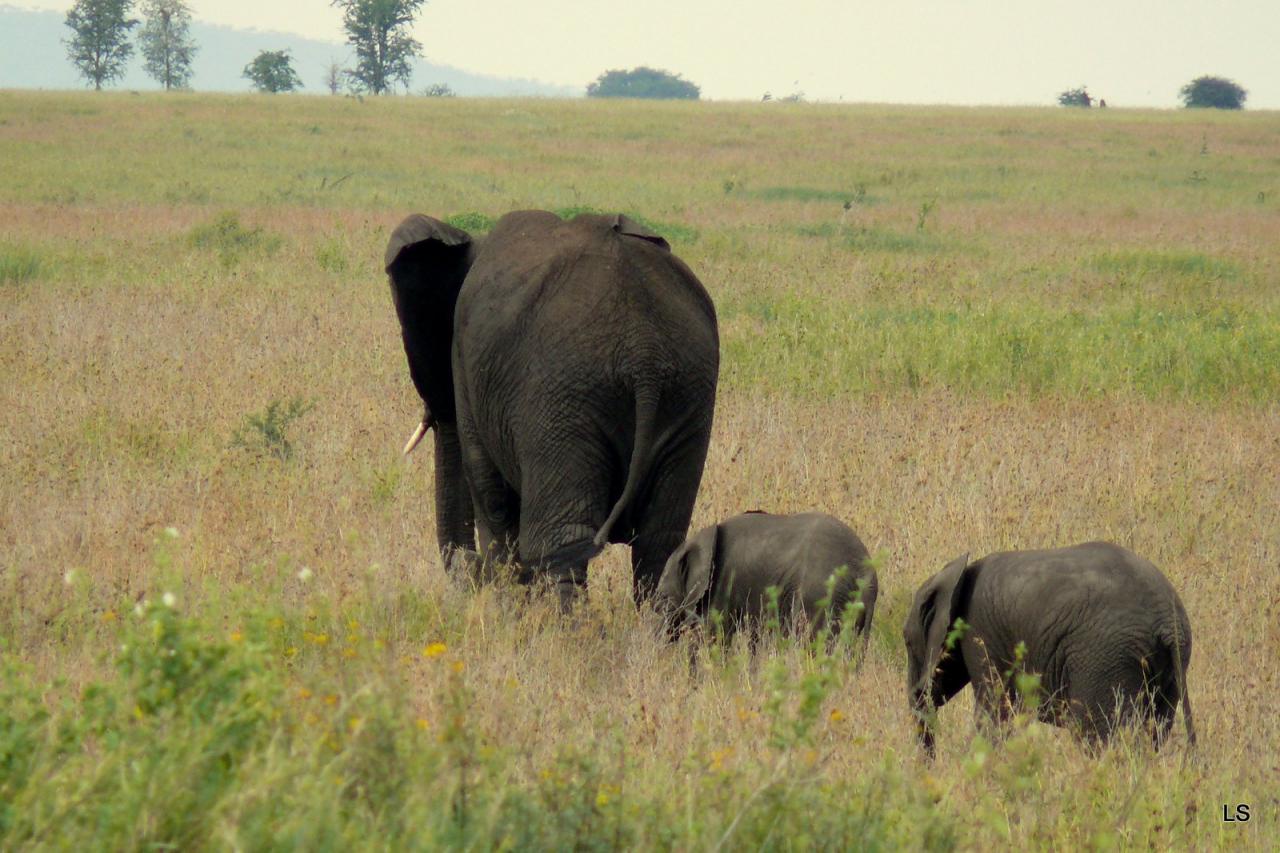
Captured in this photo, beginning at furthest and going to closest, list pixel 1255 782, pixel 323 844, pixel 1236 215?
1. pixel 1236 215
2. pixel 1255 782
3. pixel 323 844

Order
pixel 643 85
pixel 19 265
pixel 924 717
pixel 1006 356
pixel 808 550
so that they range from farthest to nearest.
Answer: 1. pixel 643 85
2. pixel 19 265
3. pixel 1006 356
4. pixel 808 550
5. pixel 924 717

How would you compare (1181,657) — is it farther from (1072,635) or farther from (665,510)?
(665,510)

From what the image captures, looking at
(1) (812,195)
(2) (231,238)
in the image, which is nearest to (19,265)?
(2) (231,238)

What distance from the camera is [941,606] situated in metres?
5.43

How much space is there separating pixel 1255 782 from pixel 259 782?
322cm

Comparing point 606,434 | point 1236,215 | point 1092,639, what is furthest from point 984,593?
point 1236,215

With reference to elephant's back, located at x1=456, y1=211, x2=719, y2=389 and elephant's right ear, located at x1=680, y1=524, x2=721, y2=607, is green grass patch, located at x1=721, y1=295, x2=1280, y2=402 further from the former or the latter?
elephant's back, located at x1=456, y1=211, x2=719, y2=389

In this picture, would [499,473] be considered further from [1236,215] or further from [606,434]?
[1236,215]

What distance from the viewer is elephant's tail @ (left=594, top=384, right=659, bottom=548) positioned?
5492 mm

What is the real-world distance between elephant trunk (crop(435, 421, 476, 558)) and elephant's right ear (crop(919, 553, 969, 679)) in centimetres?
222

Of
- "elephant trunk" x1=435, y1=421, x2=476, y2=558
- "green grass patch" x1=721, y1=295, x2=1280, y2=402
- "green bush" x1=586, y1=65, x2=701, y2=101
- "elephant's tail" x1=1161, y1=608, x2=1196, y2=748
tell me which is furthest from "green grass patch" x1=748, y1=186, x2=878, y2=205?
"green bush" x1=586, y1=65, x2=701, y2=101

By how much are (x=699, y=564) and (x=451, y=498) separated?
1.23 meters

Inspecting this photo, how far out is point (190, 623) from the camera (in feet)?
10.8

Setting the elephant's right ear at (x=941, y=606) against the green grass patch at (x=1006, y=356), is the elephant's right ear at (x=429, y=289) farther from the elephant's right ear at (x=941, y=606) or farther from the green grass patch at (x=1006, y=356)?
the green grass patch at (x=1006, y=356)
